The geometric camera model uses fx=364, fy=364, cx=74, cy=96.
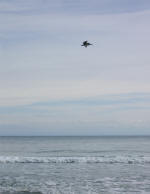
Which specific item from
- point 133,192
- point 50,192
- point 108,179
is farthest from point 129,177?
point 50,192

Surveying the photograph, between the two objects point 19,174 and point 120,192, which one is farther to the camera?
point 19,174

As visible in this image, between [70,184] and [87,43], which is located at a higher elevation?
Result: [87,43]

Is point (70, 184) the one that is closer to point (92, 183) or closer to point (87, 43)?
point (92, 183)

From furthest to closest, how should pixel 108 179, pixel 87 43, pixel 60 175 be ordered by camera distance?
pixel 60 175 → pixel 108 179 → pixel 87 43

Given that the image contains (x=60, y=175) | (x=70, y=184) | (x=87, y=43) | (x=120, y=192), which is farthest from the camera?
(x=60, y=175)

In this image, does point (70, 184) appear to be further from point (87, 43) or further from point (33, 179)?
point (87, 43)

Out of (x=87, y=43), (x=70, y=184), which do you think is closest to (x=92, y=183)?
(x=70, y=184)

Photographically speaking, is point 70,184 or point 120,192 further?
point 70,184

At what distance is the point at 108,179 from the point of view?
19906 millimetres

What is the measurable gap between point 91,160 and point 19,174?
11.3m

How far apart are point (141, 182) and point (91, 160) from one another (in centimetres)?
1375

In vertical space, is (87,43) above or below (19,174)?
above

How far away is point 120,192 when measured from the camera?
16.3m

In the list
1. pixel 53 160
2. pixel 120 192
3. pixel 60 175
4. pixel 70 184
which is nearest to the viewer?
pixel 120 192
